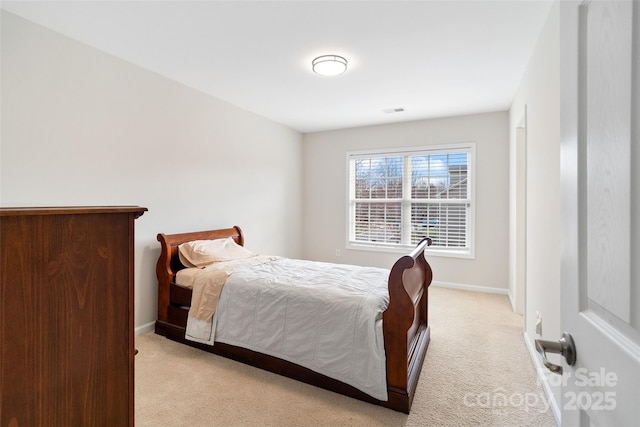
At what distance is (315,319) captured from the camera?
6.86 ft

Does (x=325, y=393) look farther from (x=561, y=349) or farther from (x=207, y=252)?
(x=207, y=252)

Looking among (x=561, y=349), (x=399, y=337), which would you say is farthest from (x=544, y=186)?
(x=561, y=349)

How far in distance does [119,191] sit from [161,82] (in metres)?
1.19

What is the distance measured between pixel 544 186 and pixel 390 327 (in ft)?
4.66

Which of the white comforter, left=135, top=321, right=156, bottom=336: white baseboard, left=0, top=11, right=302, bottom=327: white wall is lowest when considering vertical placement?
left=135, top=321, right=156, bottom=336: white baseboard

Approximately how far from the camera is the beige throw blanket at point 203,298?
8.26 feet

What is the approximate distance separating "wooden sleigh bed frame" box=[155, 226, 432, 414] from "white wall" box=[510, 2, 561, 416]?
31.6 inches

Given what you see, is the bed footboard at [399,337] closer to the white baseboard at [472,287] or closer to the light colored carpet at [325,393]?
the light colored carpet at [325,393]

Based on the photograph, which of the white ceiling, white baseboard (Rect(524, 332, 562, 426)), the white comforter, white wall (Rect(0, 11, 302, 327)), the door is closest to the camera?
the door

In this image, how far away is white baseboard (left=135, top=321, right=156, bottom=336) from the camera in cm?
288

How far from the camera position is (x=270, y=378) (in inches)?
86.0

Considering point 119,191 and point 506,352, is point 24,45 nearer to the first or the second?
point 119,191

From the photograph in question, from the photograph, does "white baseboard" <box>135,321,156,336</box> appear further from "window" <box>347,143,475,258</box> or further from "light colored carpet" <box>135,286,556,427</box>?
"window" <box>347,143,475,258</box>

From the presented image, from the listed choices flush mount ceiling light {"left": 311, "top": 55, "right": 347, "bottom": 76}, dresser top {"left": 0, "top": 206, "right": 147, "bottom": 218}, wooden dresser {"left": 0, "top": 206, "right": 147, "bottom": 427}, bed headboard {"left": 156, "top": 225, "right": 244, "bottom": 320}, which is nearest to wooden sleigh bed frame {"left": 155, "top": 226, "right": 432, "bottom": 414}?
bed headboard {"left": 156, "top": 225, "right": 244, "bottom": 320}
